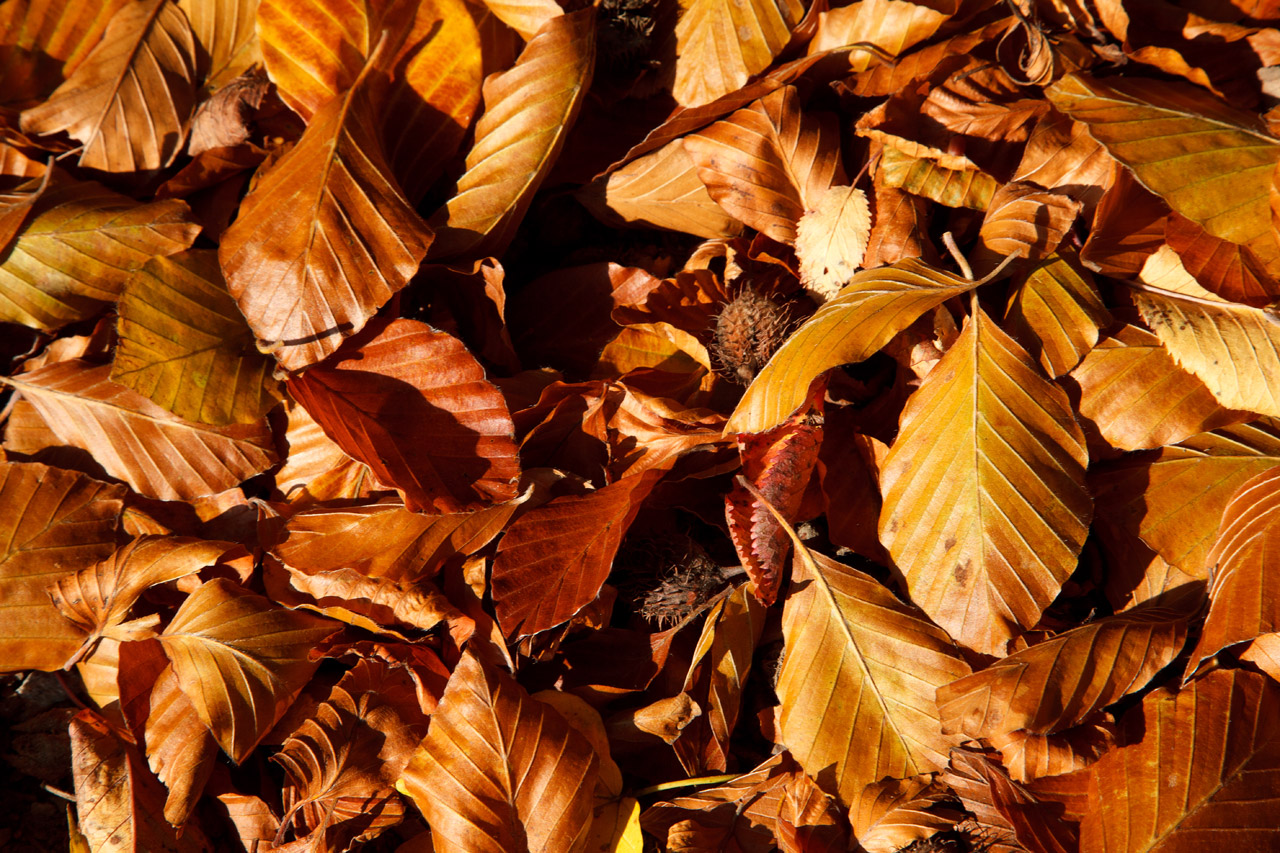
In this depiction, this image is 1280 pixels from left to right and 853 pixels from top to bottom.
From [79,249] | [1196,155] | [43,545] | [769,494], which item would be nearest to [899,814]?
[769,494]

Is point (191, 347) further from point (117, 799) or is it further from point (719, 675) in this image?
point (719, 675)

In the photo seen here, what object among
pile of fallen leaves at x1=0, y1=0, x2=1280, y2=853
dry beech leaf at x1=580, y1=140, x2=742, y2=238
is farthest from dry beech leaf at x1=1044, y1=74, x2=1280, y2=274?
dry beech leaf at x1=580, y1=140, x2=742, y2=238

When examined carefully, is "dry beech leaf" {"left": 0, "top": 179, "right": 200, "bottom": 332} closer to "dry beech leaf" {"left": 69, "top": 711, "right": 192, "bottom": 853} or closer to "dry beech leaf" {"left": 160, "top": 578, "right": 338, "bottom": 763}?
"dry beech leaf" {"left": 160, "top": 578, "right": 338, "bottom": 763}

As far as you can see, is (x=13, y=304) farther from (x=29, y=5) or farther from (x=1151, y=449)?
(x=1151, y=449)

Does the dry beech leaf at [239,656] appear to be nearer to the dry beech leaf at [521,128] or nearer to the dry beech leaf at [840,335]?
the dry beech leaf at [521,128]

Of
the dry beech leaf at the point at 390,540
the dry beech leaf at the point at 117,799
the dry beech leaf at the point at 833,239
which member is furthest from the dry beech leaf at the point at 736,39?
the dry beech leaf at the point at 117,799

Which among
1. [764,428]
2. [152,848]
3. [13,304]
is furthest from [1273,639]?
[13,304]
